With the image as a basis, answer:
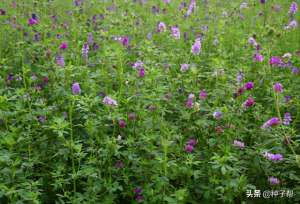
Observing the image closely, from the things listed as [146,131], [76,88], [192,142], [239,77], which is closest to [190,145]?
[192,142]

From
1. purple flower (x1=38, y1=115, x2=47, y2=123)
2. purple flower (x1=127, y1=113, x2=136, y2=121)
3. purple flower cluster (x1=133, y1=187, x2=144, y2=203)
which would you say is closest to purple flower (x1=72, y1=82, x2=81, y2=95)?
purple flower (x1=38, y1=115, x2=47, y2=123)

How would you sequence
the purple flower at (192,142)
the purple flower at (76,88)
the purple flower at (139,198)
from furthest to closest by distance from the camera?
the purple flower at (76,88) → the purple flower at (192,142) → the purple flower at (139,198)

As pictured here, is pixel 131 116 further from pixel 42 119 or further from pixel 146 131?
pixel 42 119

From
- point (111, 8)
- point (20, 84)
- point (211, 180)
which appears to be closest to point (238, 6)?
point (111, 8)

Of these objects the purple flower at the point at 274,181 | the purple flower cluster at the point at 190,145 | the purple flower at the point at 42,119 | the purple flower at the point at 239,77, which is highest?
the purple flower at the point at 239,77

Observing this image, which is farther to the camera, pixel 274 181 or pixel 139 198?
→ pixel 274 181

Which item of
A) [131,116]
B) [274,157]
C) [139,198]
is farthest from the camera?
[131,116]

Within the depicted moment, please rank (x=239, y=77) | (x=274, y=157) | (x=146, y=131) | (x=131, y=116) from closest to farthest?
(x=274, y=157) < (x=146, y=131) < (x=131, y=116) < (x=239, y=77)

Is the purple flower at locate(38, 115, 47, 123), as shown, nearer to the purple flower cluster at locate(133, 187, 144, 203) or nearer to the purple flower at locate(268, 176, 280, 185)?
the purple flower cluster at locate(133, 187, 144, 203)

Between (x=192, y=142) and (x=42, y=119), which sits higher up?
(x=42, y=119)

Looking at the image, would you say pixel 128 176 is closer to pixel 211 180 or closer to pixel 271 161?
pixel 211 180

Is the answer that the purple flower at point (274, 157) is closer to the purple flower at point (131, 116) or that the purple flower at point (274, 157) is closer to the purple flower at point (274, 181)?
the purple flower at point (274, 181)

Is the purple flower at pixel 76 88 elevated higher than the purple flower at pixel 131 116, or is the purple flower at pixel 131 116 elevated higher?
the purple flower at pixel 76 88

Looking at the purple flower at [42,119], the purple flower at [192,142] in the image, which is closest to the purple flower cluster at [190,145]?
the purple flower at [192,142]
